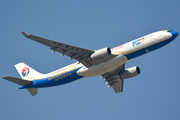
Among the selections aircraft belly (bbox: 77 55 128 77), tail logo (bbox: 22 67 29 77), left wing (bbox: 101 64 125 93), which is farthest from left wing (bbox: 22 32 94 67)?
tail logo (bbox: 22 67 29 77)

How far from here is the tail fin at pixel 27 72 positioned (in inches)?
1810

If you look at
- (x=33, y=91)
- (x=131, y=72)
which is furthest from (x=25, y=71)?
(x=131, y=72)

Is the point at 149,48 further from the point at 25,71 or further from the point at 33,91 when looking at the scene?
the point at 25,71

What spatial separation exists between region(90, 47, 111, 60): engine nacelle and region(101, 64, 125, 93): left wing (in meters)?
10.0

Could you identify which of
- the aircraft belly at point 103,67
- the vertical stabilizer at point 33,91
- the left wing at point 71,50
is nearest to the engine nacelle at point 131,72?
the aircraft belly at point 103,67

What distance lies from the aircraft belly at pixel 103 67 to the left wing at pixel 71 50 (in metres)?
1.04

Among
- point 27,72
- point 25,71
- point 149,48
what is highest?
point 25,71

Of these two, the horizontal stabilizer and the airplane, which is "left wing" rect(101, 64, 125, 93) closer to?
the airplane

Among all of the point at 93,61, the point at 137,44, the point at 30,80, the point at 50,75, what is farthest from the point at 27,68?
the point at 137,44

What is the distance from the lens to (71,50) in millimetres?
38406

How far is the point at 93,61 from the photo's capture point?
39688 mm

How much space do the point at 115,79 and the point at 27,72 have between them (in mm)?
18133

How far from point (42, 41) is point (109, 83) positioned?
761 inches

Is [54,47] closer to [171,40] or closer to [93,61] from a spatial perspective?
[93,61]
